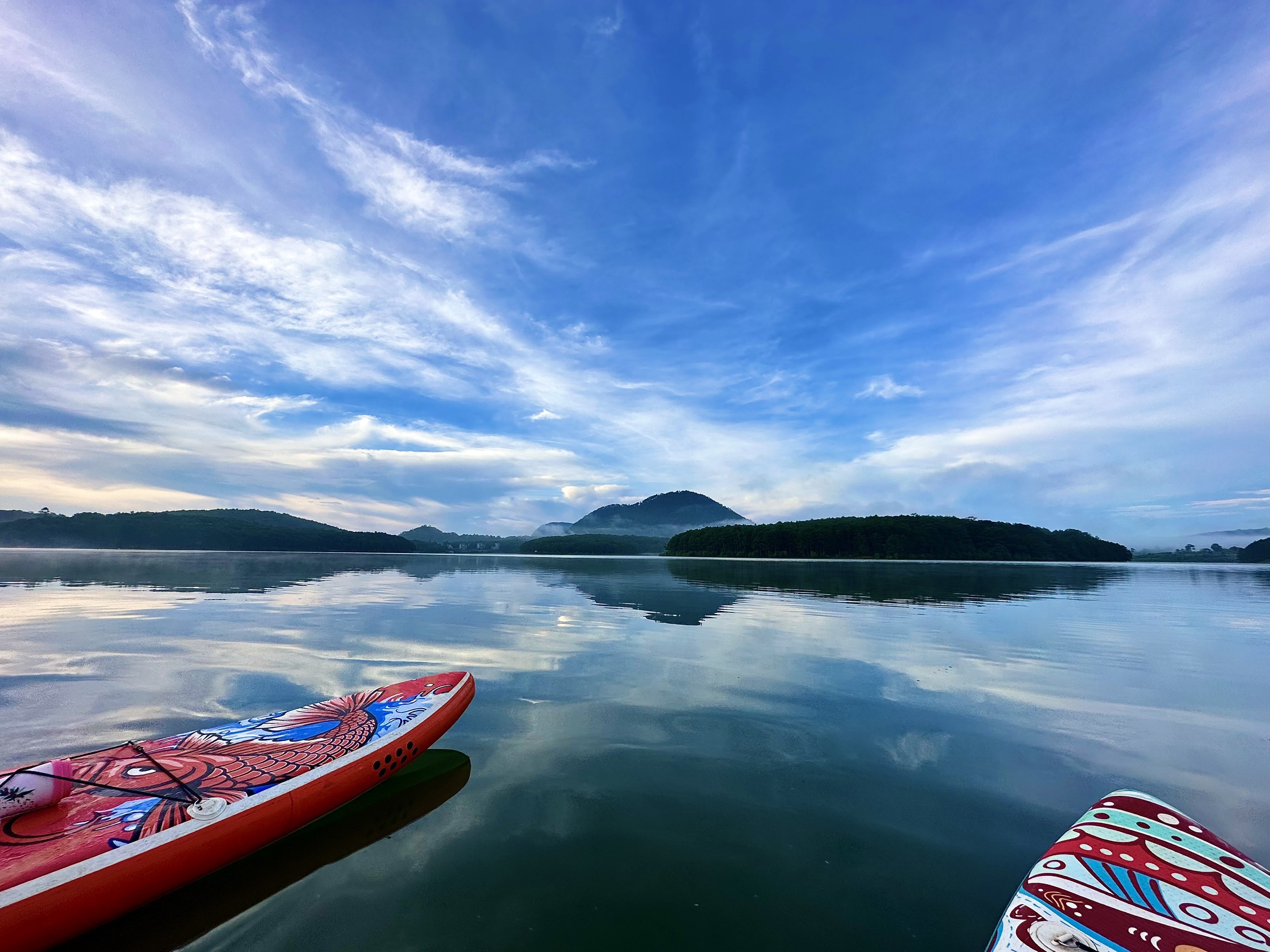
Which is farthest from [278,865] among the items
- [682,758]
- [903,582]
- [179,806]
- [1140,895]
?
[903,582]

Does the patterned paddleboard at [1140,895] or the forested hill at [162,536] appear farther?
the forested hill at [162,536]

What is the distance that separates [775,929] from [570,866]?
223 centimetres

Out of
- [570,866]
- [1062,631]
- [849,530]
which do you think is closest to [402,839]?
[570,866]

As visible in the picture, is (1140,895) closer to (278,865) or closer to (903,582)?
(278,865)

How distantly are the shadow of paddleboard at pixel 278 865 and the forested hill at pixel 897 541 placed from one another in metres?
131

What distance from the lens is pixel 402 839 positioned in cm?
658

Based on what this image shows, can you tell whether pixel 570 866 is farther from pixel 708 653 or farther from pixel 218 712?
pixel 708 653

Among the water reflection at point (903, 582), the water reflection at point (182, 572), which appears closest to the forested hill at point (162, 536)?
the water reflection at point (182, 572)

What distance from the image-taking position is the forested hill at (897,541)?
450 ft

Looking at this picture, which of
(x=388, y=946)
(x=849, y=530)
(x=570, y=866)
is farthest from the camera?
(x=849, y=530)

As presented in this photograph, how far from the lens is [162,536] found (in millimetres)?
160750

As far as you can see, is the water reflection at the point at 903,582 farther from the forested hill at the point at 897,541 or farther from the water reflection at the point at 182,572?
the forested hill at the point at 897,541

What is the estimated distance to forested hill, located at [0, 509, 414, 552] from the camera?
527ft

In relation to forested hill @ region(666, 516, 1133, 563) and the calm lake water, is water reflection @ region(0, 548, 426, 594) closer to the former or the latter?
the calm lake water
